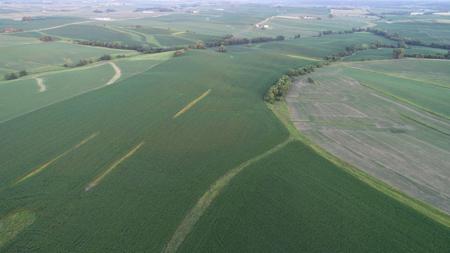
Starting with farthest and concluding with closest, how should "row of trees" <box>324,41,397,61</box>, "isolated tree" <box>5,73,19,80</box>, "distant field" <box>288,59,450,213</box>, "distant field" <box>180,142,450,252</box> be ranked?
1. "row of trees" <box>324,41,397,61</box>
2. "isolated tree" <box>5,73,19,80</box>
3. "distant field" <box>288,59,450,213</box>
4. "distant field" <box>180,142,450,252</box>

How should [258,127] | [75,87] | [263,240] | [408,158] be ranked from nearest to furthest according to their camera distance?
[263,240] → [408,158] → [258,127] → [75,87]

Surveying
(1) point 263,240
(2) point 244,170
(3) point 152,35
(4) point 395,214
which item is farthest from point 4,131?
(3) point 152,35

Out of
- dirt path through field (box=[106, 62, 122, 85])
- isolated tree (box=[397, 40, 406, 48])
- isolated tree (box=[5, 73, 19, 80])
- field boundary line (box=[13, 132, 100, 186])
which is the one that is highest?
isolated tree (box=[397, 40, 406, 48])

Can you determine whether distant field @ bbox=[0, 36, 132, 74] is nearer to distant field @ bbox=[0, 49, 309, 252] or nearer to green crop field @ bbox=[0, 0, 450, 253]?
green crop field @ bbox=[0, 0, 450, 253]

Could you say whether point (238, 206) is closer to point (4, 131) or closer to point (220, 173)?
point (220, 173)

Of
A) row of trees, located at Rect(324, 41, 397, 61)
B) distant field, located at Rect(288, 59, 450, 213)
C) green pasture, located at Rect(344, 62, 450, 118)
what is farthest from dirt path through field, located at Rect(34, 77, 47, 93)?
row of trees, located at Rect(324, 41, 397, 61)

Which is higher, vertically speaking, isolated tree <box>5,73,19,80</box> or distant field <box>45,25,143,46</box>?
distant field <box>45,25,143,46</box>

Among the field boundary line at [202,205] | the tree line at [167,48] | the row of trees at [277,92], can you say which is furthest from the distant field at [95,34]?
the field boundary line at [202,205]

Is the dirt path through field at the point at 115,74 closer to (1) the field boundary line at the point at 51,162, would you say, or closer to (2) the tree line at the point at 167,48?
(2) the tree line at the point at 167,48
